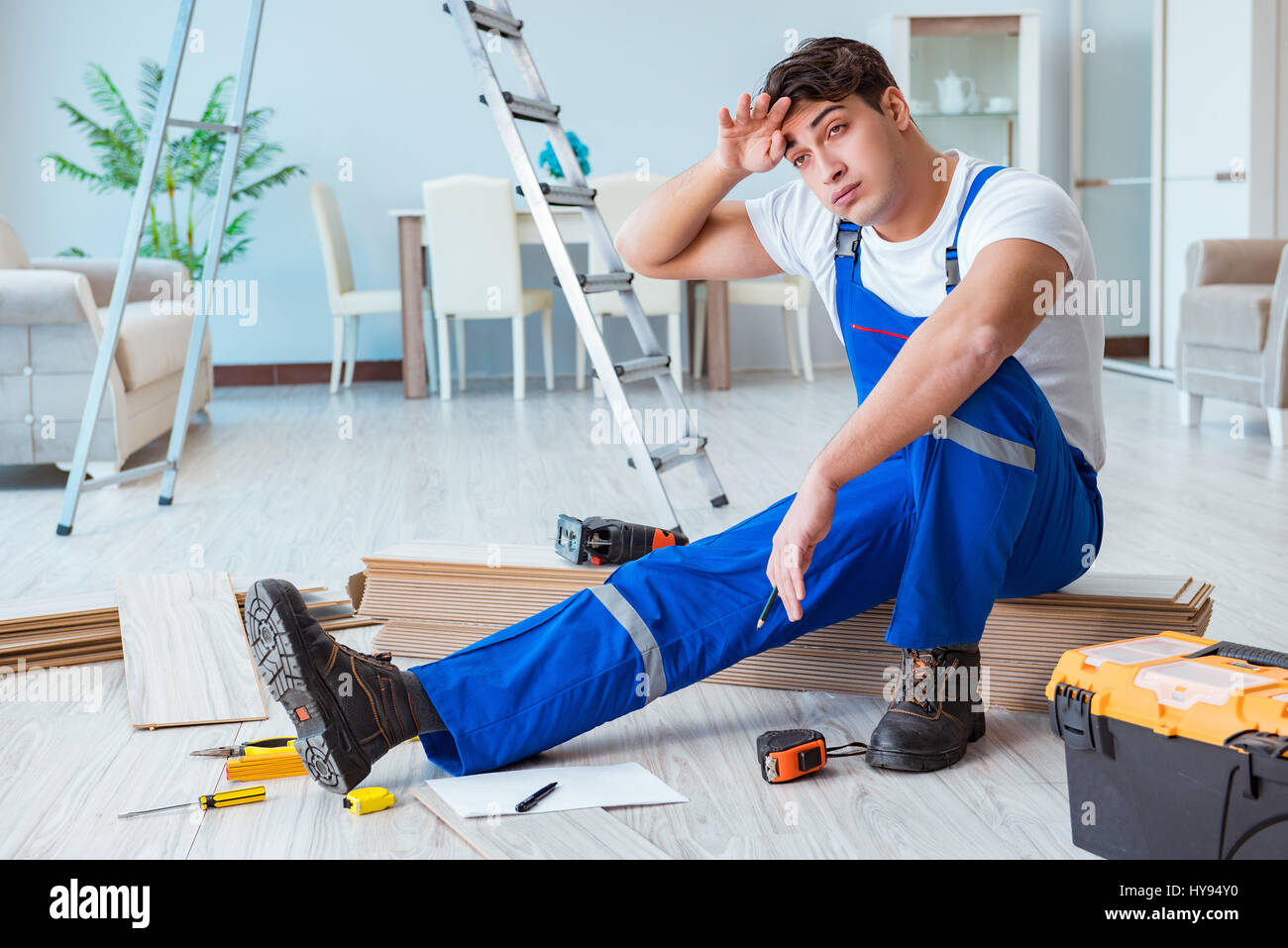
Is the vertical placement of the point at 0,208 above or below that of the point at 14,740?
above

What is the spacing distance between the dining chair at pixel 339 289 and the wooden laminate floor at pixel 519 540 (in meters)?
0.29

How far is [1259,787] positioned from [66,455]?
3.39 meters

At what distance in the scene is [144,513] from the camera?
323 centimetres

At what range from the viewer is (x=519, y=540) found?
2.81 meters

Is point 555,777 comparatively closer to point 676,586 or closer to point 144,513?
point 676,586

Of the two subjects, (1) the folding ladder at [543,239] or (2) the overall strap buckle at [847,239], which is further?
(1) the folding ladder at [543,239]

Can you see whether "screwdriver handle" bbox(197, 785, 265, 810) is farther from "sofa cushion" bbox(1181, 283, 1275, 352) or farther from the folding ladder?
"sofa cushion" bbox(1181, 283, 1275, 352)

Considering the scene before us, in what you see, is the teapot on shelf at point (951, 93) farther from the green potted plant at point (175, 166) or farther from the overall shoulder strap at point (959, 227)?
the overall shoulder strap at point (959, 227)

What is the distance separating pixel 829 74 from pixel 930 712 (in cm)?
77

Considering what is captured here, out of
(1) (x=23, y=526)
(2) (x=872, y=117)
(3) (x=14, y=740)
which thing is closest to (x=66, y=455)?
(1) (x=23, y=526)

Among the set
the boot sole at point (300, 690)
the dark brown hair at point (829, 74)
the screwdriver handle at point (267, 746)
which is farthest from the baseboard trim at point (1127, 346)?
the boot sole at point (300, 690)

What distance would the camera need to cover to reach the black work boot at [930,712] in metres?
1.49

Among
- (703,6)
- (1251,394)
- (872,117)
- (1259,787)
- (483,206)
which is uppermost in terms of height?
(703,6)

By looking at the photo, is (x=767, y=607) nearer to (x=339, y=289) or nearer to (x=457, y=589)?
(x=457, y=589)
